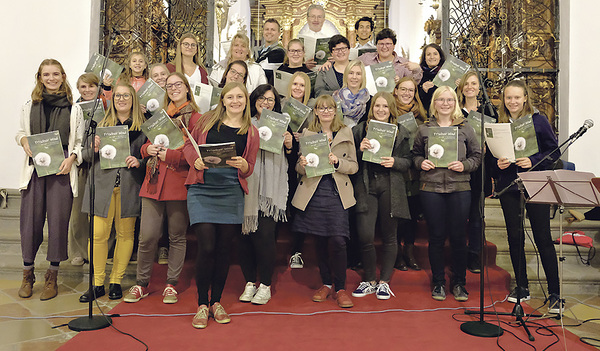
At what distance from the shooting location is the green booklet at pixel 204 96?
4480 millimetres

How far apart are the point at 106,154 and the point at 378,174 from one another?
7.37 ft

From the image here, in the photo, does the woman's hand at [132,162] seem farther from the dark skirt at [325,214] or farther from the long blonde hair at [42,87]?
the dark skirt at [325,214]

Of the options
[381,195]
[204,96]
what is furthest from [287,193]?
[204,96]

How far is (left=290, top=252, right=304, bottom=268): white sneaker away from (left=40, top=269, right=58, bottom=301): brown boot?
6.66ft

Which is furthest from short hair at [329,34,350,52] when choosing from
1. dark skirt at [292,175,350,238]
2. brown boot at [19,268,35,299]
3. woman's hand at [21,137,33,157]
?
brown boot at [19,268,35,299]

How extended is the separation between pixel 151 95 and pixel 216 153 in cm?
134

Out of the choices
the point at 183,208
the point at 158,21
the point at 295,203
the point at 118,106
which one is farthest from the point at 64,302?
the point at 158,21

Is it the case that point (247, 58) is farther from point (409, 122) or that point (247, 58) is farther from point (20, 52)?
point (20, 52)

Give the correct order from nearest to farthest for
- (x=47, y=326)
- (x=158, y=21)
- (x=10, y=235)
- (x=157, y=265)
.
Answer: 1. (x=47, y=326)
2. (x=157, y=265)
3. (x=10, y=235)
4. (x=158, y=21)

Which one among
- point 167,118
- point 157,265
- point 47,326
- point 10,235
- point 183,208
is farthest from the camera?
point 10,235

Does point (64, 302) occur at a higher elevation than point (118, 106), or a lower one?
lower

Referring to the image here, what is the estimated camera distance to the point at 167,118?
383 centimetres

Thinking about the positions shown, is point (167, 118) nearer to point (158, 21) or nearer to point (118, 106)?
point (118, 106)

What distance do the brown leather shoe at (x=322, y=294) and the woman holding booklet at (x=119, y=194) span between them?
5.27ft
